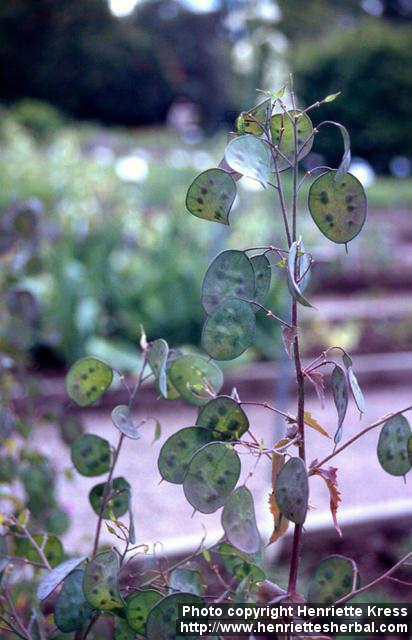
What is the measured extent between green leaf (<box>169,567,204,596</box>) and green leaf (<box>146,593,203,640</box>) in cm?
11

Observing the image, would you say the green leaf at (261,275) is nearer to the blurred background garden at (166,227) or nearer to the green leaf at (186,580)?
the blurred background garden at (166,227)

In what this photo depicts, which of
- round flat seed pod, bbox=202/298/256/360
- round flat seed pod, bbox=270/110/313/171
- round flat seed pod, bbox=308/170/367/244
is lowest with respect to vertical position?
round flat seed pod, bbox=202/298/256/360

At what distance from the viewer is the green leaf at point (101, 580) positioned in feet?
2.16

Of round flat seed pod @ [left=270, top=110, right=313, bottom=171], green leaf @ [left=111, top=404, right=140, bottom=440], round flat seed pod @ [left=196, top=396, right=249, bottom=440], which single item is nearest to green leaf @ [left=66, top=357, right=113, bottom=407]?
green leaf @ [left=111, top=404, right=140, bottom=440]

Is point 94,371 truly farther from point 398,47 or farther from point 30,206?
point 398,47

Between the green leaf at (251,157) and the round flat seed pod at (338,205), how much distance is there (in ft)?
0.14

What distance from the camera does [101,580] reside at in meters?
0.66

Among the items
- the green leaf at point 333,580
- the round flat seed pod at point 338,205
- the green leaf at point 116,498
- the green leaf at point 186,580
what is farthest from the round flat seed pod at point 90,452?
the round flat seed pod at point 338,205

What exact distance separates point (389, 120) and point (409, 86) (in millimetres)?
617

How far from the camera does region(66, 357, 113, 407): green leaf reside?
79 centimetres

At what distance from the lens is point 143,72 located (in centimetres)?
1120

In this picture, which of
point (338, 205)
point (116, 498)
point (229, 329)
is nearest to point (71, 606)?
point (116, 498)

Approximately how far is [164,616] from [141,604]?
0.05m

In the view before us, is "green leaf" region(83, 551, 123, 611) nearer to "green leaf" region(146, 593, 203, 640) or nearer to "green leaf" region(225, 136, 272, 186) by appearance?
"green leaf" region(146, 593, 203, 640)
